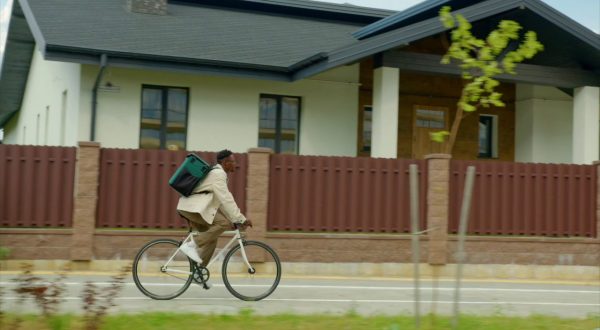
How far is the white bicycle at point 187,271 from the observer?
31.8 ft

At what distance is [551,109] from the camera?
21641 mm

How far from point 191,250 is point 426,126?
12.4m

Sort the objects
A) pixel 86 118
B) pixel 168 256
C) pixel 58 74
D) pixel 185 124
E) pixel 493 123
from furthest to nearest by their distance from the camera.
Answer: pixel 493 123 < pixel 58 74 < pixel 185 124 < pixel 86 118 < pixel 168 256

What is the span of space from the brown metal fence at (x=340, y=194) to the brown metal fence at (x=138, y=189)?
55.8 inches

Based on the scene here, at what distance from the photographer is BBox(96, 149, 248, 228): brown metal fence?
518 inches

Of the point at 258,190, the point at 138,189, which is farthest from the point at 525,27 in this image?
the point at 138,189

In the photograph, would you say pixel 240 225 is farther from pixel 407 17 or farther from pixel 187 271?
pixel 407 17

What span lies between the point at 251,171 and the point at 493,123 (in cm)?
1056

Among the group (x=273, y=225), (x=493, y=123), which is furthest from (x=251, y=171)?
(x=493, y=123)

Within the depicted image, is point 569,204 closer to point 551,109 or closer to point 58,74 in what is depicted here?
point 551,109

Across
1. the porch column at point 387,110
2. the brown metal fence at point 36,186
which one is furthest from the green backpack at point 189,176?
the porch column at point 387,110

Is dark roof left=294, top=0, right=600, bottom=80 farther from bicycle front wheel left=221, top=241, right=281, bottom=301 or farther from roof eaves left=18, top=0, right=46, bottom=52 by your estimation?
bicycle front wheel left=221, top=241, right=281, bottom=301

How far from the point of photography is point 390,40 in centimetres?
1631

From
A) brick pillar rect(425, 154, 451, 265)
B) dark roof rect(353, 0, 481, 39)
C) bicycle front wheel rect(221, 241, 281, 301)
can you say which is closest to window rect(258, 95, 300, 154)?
dark roof rect(353, 0, 481, 39)
